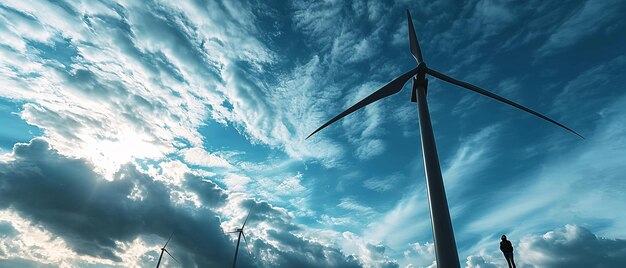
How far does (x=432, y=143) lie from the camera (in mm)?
24844

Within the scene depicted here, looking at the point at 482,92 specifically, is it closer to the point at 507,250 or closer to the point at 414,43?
the point at 414,43

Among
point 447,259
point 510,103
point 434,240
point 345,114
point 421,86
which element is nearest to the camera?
point 447,259

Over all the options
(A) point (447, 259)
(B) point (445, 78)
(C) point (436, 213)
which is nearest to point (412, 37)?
(B) point (445, 78)

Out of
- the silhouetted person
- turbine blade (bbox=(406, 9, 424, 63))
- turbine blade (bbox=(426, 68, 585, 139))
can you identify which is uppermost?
turbine blade (bbox=(406, 9, 424, 63))

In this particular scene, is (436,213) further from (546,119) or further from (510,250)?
(546,119)

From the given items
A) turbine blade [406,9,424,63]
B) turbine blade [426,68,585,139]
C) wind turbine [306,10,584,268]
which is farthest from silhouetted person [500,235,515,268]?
turbine blade [406,9,424,63]

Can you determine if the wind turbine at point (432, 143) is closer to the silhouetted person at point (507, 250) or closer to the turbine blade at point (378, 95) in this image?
the turbine blade at point (378, 95)

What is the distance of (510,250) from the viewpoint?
24938mm

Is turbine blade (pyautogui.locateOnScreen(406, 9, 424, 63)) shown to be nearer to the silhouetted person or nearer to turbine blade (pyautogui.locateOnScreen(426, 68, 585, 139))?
turbine blade (pyautogui.locateOnScreen(426, 68, 585, 139))

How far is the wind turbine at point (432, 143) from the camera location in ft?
62.4

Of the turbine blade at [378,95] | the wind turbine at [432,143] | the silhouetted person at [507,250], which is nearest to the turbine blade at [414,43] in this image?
the wind turbine at [432,143]

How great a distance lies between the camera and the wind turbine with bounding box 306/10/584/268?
19031mm

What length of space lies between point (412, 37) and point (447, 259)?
34.1 m

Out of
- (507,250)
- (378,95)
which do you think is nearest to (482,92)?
(378,95)
